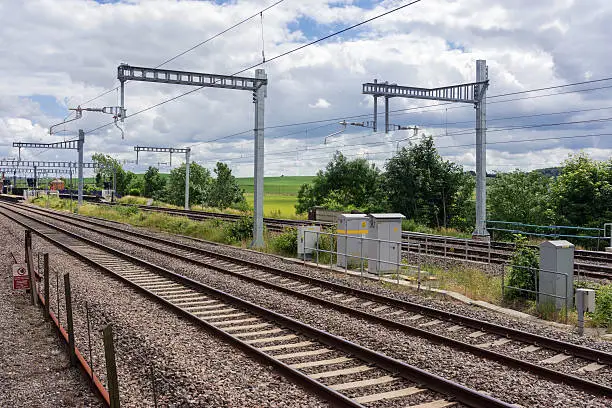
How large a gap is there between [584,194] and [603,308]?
66.7ft

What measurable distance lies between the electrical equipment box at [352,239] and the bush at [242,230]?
28.8ft

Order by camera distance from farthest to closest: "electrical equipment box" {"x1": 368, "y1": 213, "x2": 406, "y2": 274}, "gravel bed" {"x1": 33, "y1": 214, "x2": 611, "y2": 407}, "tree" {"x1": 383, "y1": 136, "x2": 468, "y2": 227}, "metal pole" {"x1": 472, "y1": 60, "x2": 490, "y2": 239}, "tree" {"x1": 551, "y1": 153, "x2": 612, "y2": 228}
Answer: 1. "tree" {"x1": 383, "y1": 136, "x2": 468, "y2": 227}
2. "tree" {"x1": 551, "y1": 153, "x2": 612, "y2": 228}
3. "metal pole" {"x1": 472, "y1": 60, "x2": 490, "y2": 239}
4. "electrical equipment box" {"x1": 368, "y1": 213, "x2": 406, "y2": 274}
5. "gravel bed" {"x1": 33, "y1": 214, "x2": 611, "y2": 407}

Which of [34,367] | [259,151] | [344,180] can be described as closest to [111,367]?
[34,367]

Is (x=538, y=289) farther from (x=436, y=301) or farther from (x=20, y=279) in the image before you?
(x=20, y=279)

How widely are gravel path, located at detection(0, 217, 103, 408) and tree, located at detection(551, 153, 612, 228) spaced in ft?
86.8

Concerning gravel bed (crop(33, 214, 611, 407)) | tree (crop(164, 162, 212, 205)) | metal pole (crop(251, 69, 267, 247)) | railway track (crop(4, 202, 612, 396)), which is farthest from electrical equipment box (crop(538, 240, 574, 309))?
tree (crop(164, 162, 212, 205))

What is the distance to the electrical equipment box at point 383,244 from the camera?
674 inches

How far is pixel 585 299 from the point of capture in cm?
1098

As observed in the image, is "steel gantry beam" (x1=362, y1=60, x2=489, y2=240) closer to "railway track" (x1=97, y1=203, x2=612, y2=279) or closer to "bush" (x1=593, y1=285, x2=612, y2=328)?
"railway track" (x1=97, y1=203, x2=612, y2=279)

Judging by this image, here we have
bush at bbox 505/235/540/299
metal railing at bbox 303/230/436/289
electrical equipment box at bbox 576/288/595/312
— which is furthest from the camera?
metal railing at bbox 303/230/436/289

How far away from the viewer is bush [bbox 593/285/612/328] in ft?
37.5

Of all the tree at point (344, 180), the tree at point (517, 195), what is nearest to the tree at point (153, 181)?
the tree at point (344, 180)

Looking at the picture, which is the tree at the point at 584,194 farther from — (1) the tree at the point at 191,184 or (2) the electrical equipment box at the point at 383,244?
(1) the tree at the point at 191,184

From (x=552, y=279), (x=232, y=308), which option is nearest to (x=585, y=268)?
(x=552, y=279)
